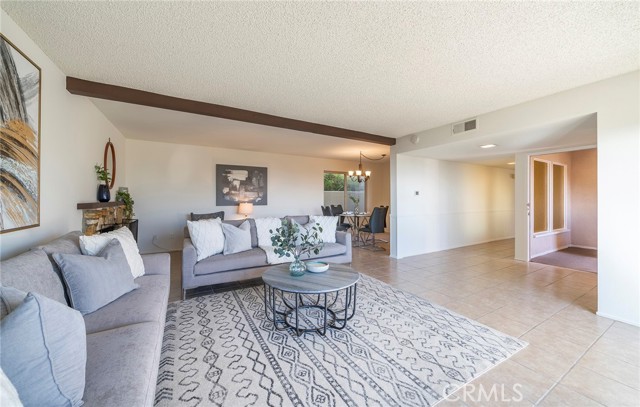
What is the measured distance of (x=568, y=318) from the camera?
2465 millimetres

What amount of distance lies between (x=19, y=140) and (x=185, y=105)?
1586 millimetres

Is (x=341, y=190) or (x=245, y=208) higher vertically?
(x=341, y=190)

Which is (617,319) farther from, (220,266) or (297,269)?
(220,266)

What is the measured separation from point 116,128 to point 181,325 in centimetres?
374

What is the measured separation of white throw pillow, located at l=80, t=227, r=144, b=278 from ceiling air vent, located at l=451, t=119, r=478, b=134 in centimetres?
439

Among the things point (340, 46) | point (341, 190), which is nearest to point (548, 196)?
point (341, 190)

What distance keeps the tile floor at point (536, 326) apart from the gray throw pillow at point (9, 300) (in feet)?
6.77

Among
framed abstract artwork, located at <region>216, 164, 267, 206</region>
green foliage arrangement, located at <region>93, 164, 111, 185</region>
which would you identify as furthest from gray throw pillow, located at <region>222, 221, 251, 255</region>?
framed abstract artwork, located at <region>216, 164, 267, 206</region>

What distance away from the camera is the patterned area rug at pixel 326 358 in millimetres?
1500

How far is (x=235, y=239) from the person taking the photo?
3.39 m

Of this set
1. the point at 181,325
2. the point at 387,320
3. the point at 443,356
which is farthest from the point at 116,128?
the point at 443,356

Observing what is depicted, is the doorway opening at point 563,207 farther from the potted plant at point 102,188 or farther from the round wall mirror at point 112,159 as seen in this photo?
the round wall mirror at point 112,159

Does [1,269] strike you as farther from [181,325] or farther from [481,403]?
[481,403]

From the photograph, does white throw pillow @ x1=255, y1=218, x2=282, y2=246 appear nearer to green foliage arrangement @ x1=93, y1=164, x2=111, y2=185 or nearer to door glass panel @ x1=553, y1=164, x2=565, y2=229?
green foliage arrangement @ x1=93, y1=164, x2=111, y2=185
